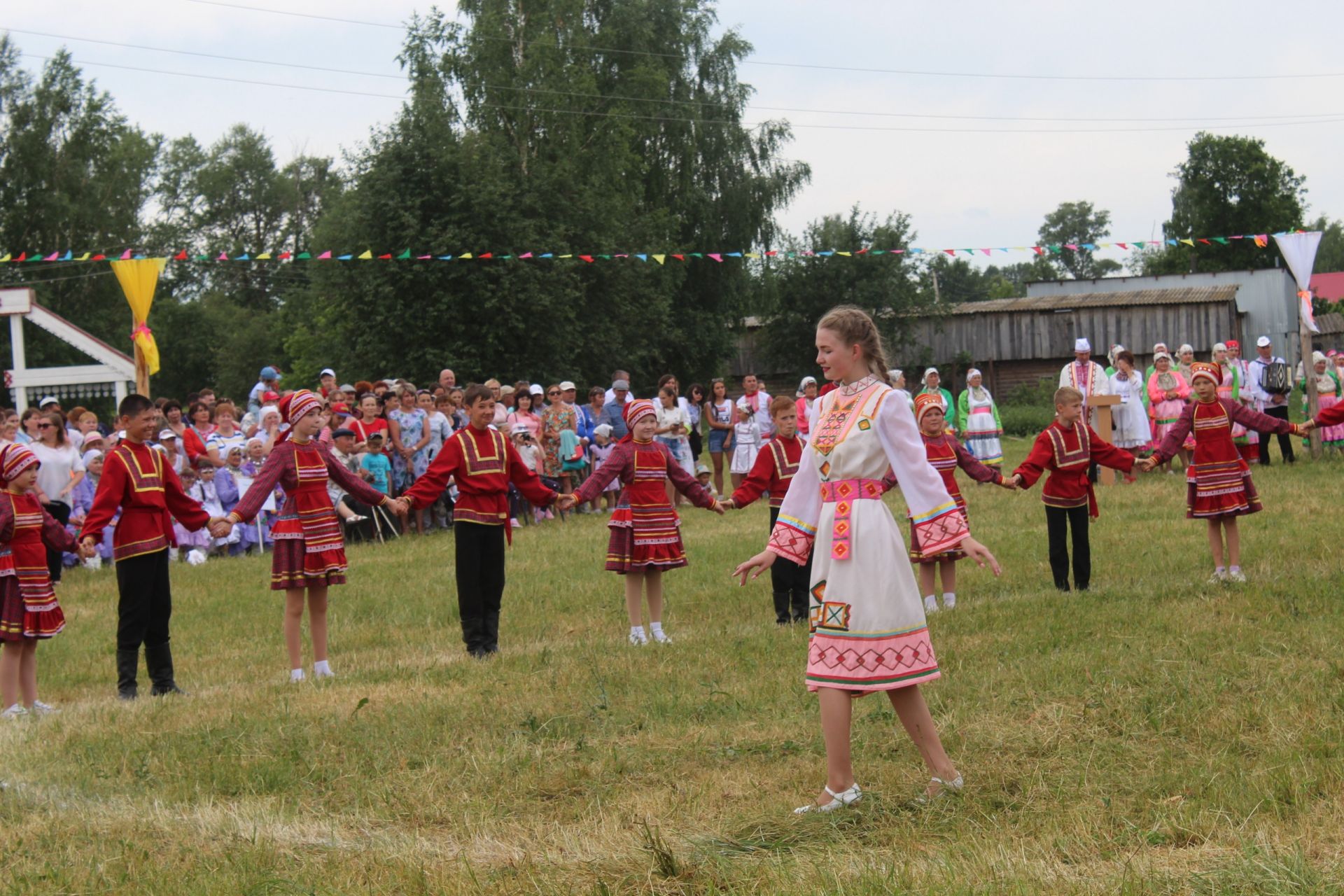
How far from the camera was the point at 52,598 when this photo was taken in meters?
9.52

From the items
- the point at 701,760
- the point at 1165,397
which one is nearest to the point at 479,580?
the point at 701,760

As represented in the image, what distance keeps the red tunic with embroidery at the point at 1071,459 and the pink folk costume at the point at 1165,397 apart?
1068cm

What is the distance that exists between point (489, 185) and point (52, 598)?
80.7 ft

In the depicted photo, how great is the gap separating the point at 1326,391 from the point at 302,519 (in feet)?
62.6

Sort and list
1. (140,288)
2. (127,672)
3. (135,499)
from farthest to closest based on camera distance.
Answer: (140,288)
(127,672)
(135,499)

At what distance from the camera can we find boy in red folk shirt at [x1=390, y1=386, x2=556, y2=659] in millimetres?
10383

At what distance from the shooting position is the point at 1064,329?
48031 millimetres

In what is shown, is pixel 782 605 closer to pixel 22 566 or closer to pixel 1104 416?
pixel 22 566

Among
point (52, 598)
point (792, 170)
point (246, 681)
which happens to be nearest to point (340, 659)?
point (246, 681)

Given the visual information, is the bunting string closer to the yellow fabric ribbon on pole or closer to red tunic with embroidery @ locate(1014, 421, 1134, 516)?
the yellow fabric ribbon on pole

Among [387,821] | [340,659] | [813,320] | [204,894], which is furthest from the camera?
[813,320]

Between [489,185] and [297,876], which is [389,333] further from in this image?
[297,876]

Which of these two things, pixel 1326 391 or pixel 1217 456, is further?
pixel 1326 391

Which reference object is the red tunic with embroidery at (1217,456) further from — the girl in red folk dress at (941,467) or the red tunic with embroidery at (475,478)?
the red tunic with embroidery at (475,478)
